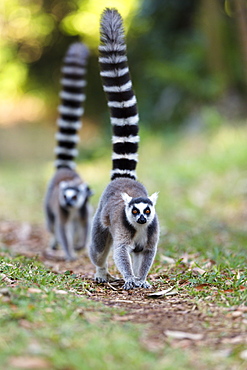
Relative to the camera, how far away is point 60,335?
329cm

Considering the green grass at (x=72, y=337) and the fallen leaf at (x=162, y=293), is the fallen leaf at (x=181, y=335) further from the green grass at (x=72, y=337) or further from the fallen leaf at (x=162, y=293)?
the fallen leaf at (x=162, y=293)

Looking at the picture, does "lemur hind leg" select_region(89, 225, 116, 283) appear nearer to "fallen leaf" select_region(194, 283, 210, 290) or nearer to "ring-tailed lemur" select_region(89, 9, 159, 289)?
"ring-tailed lemur" select_region(89, 9, 159, 289)

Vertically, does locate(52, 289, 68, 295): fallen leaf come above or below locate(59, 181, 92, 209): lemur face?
below

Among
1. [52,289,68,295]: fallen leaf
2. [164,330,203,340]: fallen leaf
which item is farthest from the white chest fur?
[164,330,203,340]: fallen leaf

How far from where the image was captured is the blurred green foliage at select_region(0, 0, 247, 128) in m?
16.5

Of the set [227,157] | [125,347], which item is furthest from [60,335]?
[227,157]

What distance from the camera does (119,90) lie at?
233 inches

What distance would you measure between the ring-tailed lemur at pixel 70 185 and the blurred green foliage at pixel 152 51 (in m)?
5.42

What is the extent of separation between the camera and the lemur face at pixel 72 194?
8.44m

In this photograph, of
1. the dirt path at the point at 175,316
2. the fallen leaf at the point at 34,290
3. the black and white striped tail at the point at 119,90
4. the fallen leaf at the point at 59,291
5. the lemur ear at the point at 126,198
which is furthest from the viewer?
the black and white striped tail at the point at 119,90

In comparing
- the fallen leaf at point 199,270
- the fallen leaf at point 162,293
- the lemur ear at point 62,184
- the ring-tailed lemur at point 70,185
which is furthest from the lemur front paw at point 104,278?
the lemur ear at point 62,184

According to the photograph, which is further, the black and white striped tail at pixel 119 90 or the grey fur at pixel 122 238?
the black and white striped tail at pixel 119 90

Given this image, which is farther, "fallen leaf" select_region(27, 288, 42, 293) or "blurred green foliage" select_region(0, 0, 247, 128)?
"blurred green foliage" select_region(0, 0, 247, 128)

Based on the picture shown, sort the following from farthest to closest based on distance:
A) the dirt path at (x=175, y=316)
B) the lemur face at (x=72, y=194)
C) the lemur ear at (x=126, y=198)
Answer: the lemur face at (x=72, y=194), the lemur ear at (x=126, y=198), the dirt path at (x=175, y=316)
